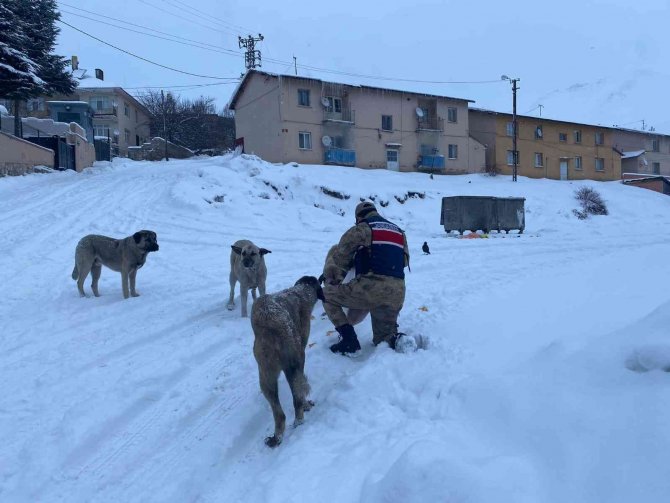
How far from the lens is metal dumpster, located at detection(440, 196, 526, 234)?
68.0ft

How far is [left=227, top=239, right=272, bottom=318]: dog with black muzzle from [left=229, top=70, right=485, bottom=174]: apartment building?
2828 cm

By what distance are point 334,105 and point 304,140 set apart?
369 cm

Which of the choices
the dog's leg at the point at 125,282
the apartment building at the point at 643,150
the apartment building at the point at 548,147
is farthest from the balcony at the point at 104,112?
the dog's leg at the point at 125,282

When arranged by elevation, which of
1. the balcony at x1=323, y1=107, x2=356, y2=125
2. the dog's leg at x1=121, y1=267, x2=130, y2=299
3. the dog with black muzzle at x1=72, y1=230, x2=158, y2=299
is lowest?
the dog's leg at x1=121, y1=267, x2=130, y2=299

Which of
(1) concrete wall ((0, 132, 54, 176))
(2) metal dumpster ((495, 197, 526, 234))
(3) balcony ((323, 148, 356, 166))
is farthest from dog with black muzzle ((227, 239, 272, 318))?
(3) balcony ((323, 148, 356, 166))

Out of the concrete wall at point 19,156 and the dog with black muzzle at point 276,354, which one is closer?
the dog with black muzzle at point 276,354

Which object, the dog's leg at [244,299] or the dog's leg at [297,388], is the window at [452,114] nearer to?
the dog's leg at [244,299]

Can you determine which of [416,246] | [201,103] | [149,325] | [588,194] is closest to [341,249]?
[149,325]

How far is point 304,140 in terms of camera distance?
1437 inches

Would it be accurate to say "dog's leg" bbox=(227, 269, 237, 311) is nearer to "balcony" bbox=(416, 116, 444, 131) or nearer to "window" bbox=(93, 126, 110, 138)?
"balcony" bbox=(416, 116, 444, 131)

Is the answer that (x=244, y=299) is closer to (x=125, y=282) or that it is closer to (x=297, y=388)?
(x=125, y=282)

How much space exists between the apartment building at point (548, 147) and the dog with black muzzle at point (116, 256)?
39457mm

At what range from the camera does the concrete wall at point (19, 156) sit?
77.8 ft

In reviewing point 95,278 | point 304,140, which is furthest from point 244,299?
point 304,140
